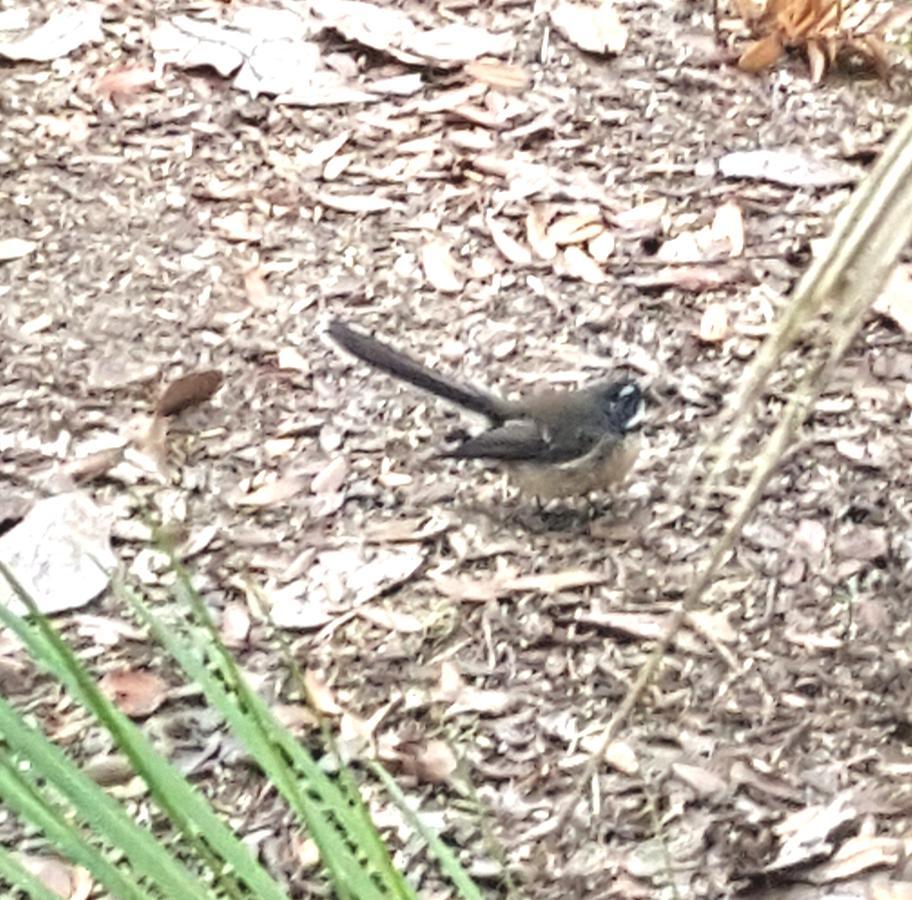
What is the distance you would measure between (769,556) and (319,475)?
109 cm

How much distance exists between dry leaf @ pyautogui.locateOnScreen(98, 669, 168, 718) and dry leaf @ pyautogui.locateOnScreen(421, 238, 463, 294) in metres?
1.45

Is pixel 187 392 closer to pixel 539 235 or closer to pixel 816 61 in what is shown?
pixel 539 235

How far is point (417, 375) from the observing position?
12.3ft

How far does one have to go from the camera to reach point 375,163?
15.1 feet

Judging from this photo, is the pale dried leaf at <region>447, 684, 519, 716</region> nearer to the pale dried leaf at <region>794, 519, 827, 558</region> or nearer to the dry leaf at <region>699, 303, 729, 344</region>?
the pale dried leaf at <region>794, 519, 827, 558</region>

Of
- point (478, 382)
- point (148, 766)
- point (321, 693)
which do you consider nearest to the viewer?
point (148, 766)

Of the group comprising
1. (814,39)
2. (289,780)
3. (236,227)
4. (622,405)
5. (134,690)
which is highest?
(289,780)

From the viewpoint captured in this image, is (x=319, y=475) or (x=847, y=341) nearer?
(x=847, y=341)

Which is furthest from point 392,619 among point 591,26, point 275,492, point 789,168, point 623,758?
point 591,26

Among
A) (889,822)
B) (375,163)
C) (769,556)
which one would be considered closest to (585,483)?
(769,556)

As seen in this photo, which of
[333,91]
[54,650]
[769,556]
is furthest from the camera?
[333,91]

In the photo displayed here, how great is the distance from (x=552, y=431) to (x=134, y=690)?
1.12 metres

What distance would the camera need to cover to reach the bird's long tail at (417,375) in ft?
12.2

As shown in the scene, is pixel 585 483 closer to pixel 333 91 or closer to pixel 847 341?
pixel 333 91
